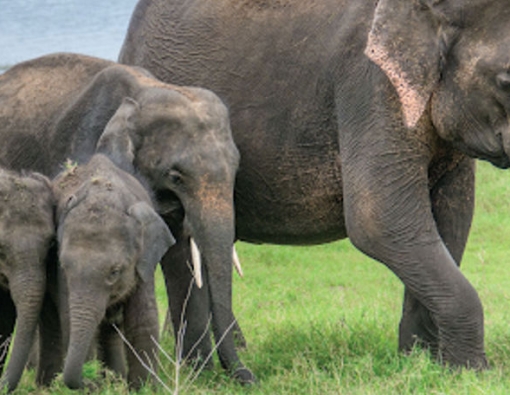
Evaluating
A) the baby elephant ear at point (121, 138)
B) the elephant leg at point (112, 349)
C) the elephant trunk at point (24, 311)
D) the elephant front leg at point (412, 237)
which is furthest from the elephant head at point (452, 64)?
the elephant trunk at point (24, 311)

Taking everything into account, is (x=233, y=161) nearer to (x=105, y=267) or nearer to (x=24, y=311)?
(x=105, y=267)

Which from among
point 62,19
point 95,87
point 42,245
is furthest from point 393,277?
point 62,19

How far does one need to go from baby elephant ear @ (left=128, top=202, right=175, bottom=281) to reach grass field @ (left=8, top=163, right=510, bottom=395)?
1.55ft

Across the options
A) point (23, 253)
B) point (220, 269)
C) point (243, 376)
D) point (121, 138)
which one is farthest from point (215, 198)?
point (23, 253)

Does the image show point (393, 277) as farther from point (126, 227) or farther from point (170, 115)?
point (126, 227)

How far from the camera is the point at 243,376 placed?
5723mm

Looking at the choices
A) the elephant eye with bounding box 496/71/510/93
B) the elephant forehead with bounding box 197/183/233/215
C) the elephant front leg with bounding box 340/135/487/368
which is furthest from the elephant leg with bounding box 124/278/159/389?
the elephant eye with bounding box 496/71/510/93

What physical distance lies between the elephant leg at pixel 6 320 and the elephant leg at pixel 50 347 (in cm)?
15

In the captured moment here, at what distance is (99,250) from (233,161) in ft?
3.67

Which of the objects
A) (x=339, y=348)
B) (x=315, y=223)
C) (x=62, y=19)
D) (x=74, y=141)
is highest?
(x=74, y=141)

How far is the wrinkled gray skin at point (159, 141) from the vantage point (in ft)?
19.2

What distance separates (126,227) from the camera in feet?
17.0

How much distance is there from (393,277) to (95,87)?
482cm

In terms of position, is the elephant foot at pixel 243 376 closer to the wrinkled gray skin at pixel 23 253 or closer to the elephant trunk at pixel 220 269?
the elephant trunk at pixel 220 269
